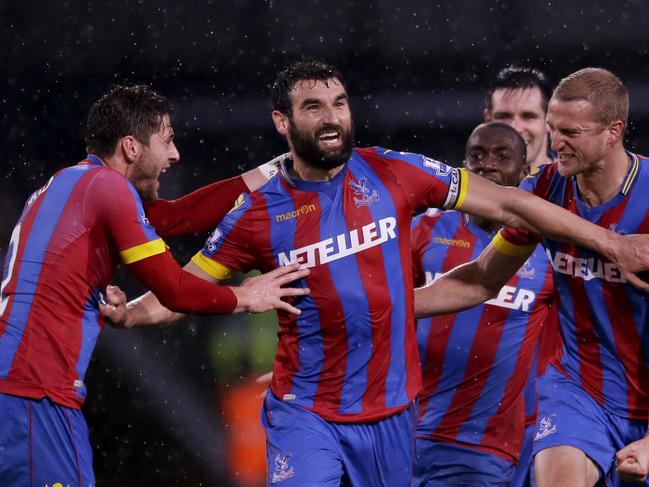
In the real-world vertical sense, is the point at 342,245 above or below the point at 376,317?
above

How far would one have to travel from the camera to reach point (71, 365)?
12.8ft

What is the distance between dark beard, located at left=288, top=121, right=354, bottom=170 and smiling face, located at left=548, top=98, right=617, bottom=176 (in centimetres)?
74

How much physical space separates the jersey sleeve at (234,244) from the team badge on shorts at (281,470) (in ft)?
2.36

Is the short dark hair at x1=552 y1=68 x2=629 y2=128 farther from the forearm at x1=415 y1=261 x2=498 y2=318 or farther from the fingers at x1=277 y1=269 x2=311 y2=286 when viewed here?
the fingers at x1=277 y1=269 x2=311 y2=286

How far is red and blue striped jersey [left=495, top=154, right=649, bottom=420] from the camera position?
416cm

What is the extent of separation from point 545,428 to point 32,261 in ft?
6.24

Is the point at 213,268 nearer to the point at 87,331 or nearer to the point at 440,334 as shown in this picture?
the point at 87,331

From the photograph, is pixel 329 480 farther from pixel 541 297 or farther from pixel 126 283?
pixel 126 283

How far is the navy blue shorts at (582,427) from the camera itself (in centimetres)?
412

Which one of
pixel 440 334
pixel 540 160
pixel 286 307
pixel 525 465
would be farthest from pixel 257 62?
pixel 286 307

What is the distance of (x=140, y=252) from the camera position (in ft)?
13.0

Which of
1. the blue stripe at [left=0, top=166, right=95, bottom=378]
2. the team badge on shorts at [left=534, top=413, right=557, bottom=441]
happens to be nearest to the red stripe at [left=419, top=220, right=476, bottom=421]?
the team badge on shorts at [left=534, top=413, right=557, bottom=441]

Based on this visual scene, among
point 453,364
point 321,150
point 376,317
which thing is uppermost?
point 321,150

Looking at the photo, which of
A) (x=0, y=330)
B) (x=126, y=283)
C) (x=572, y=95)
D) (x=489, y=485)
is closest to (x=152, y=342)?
(x=126, y=283)
